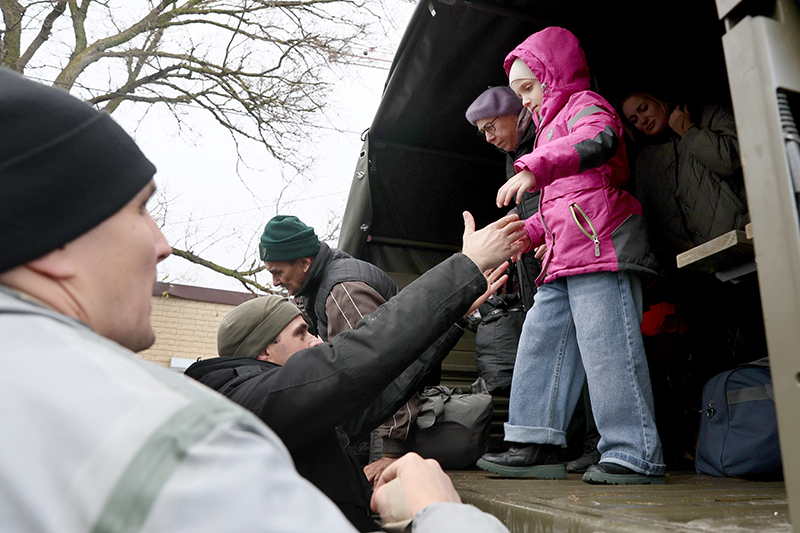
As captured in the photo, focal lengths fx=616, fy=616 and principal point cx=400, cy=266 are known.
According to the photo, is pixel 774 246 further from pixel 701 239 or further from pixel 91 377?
pixel 701 239

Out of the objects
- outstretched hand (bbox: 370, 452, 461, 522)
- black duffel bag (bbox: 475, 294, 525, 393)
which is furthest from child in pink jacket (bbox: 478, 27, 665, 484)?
outstretched hand (bbox: 370, 452, 461, 522)

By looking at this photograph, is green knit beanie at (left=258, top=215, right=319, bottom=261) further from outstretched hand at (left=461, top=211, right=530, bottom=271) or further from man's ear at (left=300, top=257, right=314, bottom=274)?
outstretched hand at (left=461, top=211, right=530, bottom=271)

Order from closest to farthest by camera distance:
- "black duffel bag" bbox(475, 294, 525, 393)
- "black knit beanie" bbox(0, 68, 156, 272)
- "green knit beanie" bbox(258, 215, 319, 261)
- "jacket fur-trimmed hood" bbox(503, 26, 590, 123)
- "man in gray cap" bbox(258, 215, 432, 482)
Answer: "black knit beanie" bbox(0, 68, 156, 272) → "jacket fur-trimmed hood" bbox(503, 26, 590, 123) → "man in gray cap" bbox(258, 215, 432, 482) → "green knit beanie" bbox(258, 215, 319, 261) → "black duffel bag" bbox(475, 294, 525, 393)

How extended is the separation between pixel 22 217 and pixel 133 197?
14 centimetres

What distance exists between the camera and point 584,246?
7.50ft

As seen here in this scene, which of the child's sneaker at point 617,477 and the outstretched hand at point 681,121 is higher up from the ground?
the outstretched hand at point 681,121

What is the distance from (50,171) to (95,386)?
28 centimetres

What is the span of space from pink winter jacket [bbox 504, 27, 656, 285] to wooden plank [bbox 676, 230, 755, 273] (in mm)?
226

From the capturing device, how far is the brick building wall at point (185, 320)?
44.5ft

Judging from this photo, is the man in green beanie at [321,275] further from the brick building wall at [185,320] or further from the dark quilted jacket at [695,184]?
the brick building wall at [185,320]

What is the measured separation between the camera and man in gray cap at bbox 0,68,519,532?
0.45m

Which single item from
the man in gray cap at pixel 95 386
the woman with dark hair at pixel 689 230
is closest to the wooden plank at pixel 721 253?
the woman with dark hair at pixel 689 230

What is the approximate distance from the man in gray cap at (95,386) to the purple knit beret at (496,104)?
8.37ft

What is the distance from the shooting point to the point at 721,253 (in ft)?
6.27
